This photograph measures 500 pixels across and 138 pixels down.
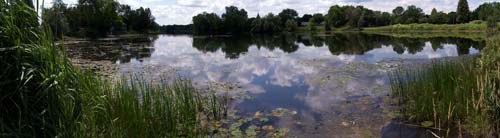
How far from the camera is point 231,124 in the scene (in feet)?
21.7

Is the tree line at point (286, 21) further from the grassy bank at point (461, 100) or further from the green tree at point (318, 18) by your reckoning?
the grassy bank at point (461, 100)

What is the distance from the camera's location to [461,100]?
19.0 ft

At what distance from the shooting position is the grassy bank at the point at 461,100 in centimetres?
443

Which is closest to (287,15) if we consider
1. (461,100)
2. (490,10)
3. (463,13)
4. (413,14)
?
(413,14)

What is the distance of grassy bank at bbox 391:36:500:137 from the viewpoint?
14.5 ft

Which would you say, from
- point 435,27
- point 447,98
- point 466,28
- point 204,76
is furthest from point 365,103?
point 435,27

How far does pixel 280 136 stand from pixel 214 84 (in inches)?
216

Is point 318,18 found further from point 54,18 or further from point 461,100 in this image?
point 54,18

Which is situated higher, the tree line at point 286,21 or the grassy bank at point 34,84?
the tree line at point 286,21

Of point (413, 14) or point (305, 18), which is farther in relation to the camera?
point (305, 18)

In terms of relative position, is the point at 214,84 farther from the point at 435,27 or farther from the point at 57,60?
the point at 435,27

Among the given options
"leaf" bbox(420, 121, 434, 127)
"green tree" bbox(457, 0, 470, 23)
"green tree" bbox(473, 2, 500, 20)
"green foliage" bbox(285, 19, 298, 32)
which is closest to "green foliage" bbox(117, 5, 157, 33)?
"green foliage" bbox(285, 19, 298, 32)

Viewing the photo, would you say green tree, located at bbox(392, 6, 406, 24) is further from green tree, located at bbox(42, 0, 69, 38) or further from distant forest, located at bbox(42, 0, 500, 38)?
green tree, located at bbox(42, 0, 69, 38)

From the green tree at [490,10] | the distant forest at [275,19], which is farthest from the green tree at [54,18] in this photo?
the distant forest at [275,19]
